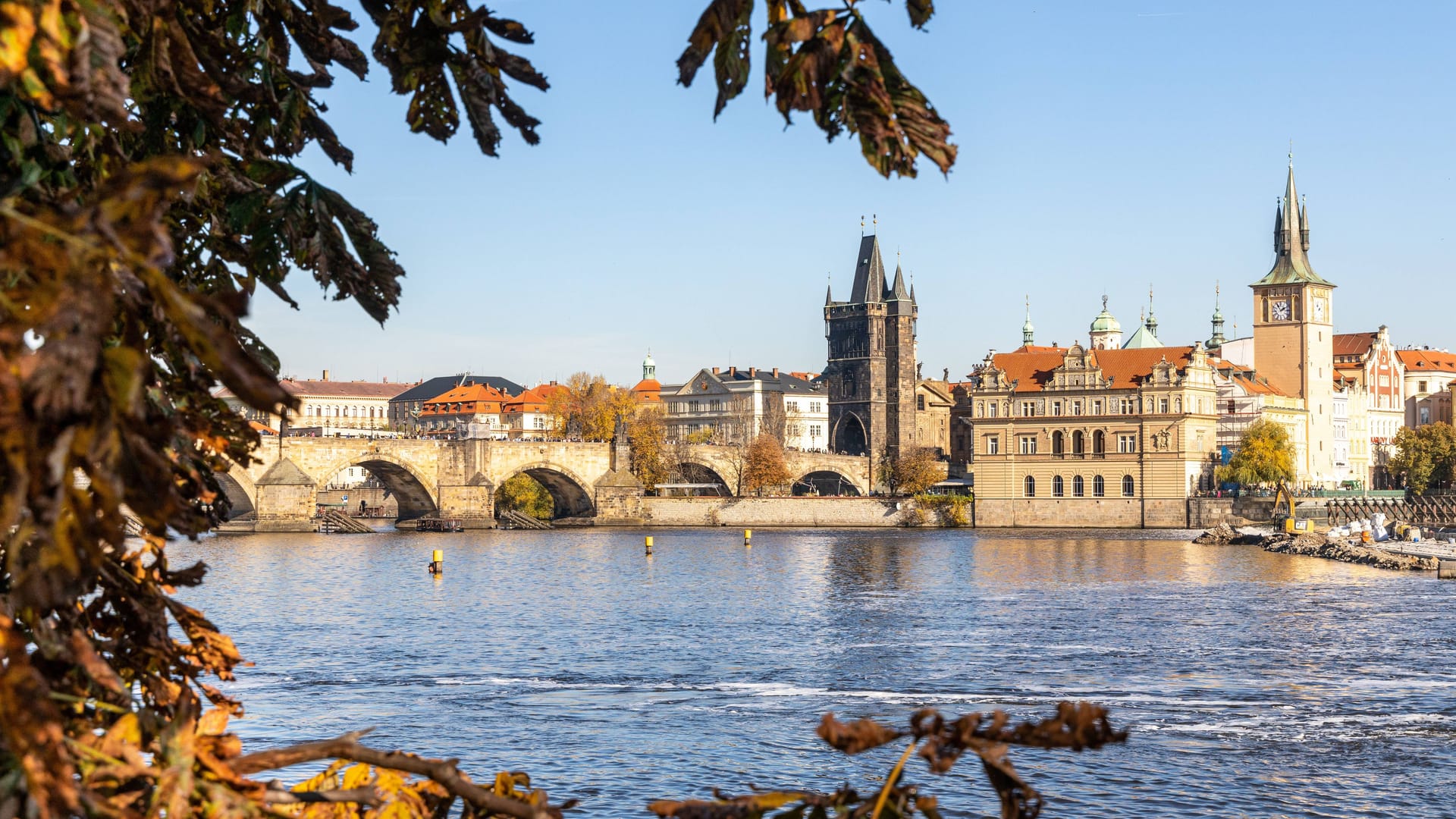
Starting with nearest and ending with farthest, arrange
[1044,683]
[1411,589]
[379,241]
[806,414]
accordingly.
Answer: [379,241] → [1044,683] → [1411,589] → [806,414]

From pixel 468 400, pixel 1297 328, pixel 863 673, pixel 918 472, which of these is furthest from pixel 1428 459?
pixel 468 400

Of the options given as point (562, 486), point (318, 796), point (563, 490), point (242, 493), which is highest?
point (562, 486)

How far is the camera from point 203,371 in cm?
320

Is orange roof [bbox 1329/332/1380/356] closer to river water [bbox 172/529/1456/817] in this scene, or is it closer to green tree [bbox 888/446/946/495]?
green tree [bbox 888/446/946/495]

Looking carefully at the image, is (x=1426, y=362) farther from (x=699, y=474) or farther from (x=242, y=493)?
(x=242, y=493)

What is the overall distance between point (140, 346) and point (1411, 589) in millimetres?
39589

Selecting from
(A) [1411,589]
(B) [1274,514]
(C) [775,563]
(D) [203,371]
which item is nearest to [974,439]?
(B) [1274,514]

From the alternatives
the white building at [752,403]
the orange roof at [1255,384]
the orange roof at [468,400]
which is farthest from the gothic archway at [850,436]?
the orange roof at [468,400]

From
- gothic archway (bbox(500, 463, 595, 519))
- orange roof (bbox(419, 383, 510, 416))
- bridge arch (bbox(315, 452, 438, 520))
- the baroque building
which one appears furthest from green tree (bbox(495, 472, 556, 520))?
orange roof (bbox(419, 383, 510, 416))

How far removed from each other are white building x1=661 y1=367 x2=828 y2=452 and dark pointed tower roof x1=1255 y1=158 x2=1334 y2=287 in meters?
40.7

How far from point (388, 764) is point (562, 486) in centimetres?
8597

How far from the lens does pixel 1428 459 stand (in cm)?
9206

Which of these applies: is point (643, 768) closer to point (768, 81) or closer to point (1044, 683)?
point (1044, 683)

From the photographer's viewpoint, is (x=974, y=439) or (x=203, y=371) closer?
(x=203, y=371)
